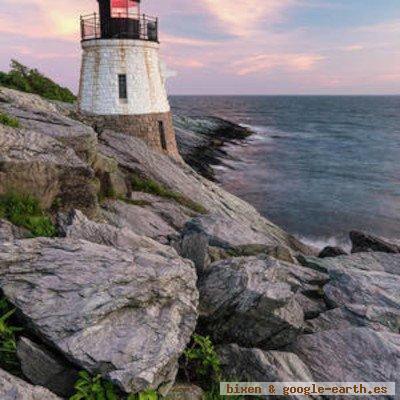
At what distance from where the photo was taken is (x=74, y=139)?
14.0 metres

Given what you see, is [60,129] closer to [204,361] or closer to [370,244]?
[204,361]

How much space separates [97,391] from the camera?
20.6 ft

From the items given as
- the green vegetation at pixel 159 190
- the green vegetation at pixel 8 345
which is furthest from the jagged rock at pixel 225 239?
the green vegetation at pixel 8 345

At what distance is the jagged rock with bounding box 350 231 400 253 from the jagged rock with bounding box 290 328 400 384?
12211 millimetres

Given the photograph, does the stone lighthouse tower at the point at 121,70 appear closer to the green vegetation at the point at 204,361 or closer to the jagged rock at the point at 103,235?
the jagged rock at the point at 103,235

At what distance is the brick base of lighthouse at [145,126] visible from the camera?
25.0m

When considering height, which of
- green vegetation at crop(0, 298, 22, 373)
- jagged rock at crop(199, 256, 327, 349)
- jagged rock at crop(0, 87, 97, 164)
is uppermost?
jagged rock at crop(0, 87, 97, 164)

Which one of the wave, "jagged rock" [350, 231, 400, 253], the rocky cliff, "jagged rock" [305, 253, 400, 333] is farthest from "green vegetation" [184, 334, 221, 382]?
the wave

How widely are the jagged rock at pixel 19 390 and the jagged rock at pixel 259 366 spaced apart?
11.2 feet

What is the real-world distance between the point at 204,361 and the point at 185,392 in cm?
70

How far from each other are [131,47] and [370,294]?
63.3 feet

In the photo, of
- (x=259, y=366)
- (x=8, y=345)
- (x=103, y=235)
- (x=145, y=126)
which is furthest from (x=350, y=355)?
(x=145, y=126)

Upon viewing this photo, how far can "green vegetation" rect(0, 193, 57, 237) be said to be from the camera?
9.67m

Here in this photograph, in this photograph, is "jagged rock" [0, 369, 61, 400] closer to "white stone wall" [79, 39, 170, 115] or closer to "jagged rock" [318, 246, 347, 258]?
"jagged rock" [318, 246, 347, 258]
